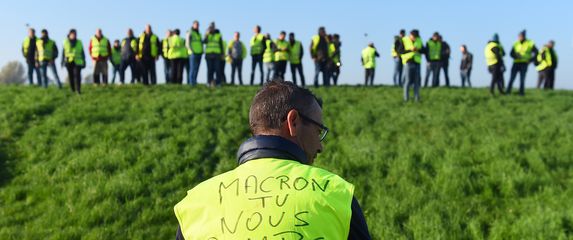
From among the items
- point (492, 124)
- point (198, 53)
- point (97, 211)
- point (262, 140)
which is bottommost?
point (97, 211)

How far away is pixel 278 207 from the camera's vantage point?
6.77 feet

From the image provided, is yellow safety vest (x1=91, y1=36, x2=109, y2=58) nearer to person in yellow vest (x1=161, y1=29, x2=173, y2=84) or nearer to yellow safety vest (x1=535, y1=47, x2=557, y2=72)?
person in yellow vest (x1=161, y1=29, x2=173, y2=84)

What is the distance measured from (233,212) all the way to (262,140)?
0.32 m

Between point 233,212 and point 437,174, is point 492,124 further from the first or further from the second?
point 233,212

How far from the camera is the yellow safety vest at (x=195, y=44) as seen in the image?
55.7 ft

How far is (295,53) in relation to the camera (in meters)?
18.0

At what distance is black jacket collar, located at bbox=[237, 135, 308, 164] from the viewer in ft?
7.27

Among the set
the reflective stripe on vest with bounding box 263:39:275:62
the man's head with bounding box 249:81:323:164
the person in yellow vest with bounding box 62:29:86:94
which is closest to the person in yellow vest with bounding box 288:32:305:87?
the reflective stripe on vest with bounding box 263:39:275:62

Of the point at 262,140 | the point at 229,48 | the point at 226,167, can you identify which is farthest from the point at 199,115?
the point at 262,140

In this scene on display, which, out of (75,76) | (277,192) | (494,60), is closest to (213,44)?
(75,76)

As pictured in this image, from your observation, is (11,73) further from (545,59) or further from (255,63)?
(545,59)

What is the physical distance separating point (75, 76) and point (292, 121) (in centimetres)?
1390

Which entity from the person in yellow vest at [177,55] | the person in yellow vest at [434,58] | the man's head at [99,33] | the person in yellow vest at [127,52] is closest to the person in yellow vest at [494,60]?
the person in yellow vest at [434,58]

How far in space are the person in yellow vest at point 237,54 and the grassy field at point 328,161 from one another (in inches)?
179
